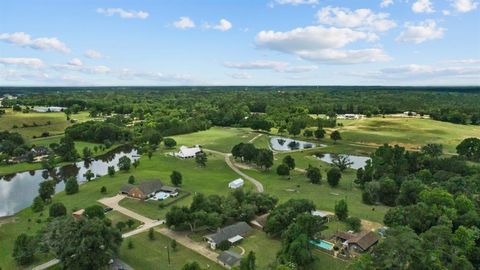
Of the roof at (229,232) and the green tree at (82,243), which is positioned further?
the roof at (229,232)

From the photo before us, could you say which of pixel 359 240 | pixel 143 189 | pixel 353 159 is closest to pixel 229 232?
pixel 359 240

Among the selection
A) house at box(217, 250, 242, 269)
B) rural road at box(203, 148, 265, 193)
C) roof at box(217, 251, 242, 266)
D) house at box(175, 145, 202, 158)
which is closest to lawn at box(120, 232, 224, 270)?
house at box(217, 250, 242, 269)

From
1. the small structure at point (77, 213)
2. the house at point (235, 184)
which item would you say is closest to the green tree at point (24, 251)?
the small structure at point (77, 213)

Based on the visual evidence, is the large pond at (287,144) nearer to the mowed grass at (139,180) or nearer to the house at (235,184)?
the mowed grass at (139,180)

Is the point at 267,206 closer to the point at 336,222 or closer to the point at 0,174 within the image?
the point at 336,222

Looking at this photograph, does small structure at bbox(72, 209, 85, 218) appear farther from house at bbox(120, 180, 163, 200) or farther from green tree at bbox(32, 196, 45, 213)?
house at bbox(120, 180, 163, 200)
